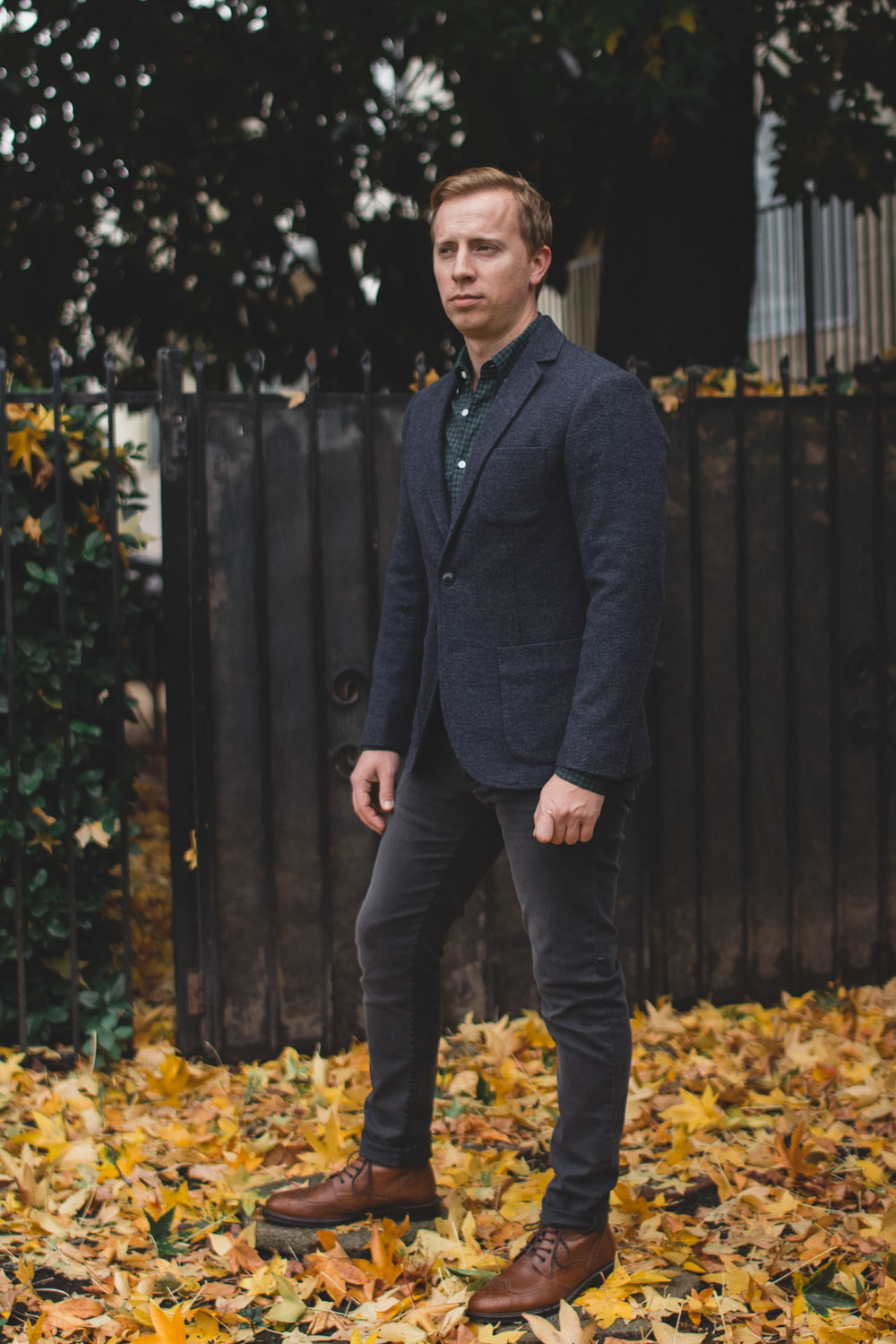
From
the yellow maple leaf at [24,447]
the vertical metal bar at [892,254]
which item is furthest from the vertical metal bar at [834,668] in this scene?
the vertical metal bar at [892,254]

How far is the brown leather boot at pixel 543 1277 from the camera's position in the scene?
255 centimetres

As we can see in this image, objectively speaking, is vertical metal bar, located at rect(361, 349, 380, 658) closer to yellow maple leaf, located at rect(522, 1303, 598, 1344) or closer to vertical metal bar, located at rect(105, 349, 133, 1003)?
vertical metal bar, located at rect(105, 349, 133, 1003)

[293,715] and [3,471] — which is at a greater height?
[3,471]

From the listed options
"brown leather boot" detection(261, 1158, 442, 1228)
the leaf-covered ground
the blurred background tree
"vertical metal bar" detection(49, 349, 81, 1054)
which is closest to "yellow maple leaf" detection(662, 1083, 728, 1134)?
the leaf-covered ground

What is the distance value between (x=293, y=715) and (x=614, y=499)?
189 cm

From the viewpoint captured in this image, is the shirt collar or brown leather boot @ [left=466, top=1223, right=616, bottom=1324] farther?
the shirt collar

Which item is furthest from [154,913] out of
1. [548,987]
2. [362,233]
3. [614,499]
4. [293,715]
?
[362,233]

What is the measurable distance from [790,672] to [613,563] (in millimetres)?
2195

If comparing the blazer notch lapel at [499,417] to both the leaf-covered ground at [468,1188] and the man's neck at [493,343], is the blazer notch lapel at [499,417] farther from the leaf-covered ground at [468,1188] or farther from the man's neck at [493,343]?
the leaf-covered ground at [468,1188]

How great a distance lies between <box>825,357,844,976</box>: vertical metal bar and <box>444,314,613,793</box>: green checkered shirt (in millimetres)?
1987

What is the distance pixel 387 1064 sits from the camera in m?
2.90

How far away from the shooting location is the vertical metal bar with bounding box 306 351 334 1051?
4.04 meters

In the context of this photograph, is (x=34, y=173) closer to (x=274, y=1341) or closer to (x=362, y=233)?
(x=362, y=233)

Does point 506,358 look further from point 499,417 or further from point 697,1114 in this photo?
point 697,1114
